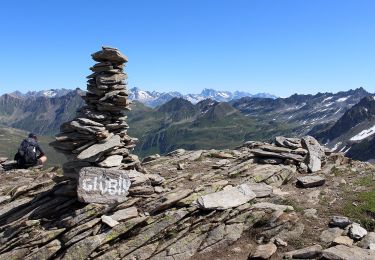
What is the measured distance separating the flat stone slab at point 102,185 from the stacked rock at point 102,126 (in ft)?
3.42

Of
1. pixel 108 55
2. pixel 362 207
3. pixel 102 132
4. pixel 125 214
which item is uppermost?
pixel 108 55

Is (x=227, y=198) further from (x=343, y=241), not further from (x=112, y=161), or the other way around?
(x=112, y=161)

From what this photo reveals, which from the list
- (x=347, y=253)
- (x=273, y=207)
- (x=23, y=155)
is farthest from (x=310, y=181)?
(x=23, y=155)

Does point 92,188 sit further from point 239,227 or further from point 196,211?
point 239,227

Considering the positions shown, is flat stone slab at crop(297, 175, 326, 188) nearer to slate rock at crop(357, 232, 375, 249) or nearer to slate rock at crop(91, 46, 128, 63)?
slate rock at crop(357, 232, 375, 249)

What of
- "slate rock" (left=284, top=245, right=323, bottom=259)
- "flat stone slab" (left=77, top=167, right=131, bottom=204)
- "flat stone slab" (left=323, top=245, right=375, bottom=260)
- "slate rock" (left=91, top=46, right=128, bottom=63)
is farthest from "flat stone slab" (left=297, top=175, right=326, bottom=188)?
"slate rock" (left=91, top=46, right=128, bottom=63)

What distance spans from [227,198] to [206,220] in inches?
83.0

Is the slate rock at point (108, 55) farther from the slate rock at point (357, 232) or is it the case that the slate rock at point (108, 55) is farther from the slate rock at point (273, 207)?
the slate rock at point (357, 232)

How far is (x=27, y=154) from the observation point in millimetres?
39781

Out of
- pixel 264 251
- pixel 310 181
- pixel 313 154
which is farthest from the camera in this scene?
pixel 313 154

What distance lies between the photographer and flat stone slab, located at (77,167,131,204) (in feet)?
83.0

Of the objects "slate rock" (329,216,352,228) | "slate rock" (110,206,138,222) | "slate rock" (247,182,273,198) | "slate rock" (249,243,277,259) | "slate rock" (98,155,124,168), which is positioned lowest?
"slate rock" (249,243,277,259)

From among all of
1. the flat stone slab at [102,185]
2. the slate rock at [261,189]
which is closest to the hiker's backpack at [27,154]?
the flat stone slab at [102,185]

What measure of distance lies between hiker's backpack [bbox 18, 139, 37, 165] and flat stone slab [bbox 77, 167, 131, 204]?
15326 millimetres
